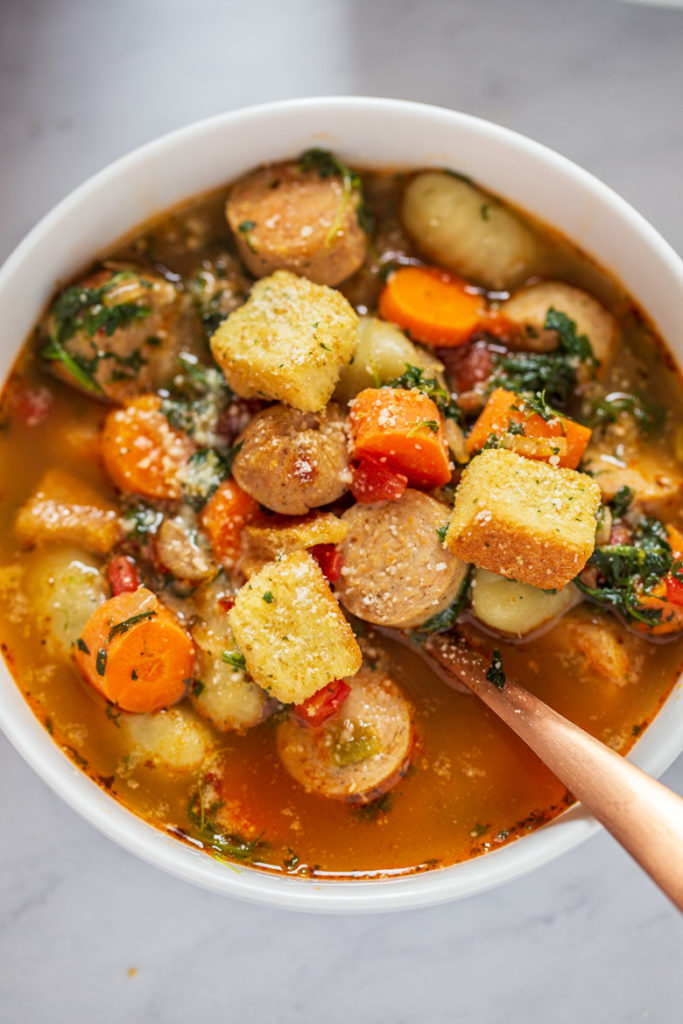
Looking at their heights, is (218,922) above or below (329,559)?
below

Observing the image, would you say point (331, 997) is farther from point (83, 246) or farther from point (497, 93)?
point (497, 93)

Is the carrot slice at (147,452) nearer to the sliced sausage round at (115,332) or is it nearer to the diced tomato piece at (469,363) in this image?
the sliced sausage round at (115,332)

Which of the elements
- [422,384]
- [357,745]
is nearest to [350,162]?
[422,384]

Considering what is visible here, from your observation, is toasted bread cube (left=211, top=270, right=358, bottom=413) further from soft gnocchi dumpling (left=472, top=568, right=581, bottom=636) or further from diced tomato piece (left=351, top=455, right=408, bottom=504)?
soft gnocchi dumpling (left=472, top=568, right=581, bottom=636)

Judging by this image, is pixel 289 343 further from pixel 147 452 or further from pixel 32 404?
pixel 32 404

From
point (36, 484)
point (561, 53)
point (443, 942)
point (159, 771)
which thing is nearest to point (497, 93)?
point (561, 53)

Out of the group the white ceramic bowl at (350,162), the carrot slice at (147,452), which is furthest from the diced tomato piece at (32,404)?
the carrot slice at (147,452)
